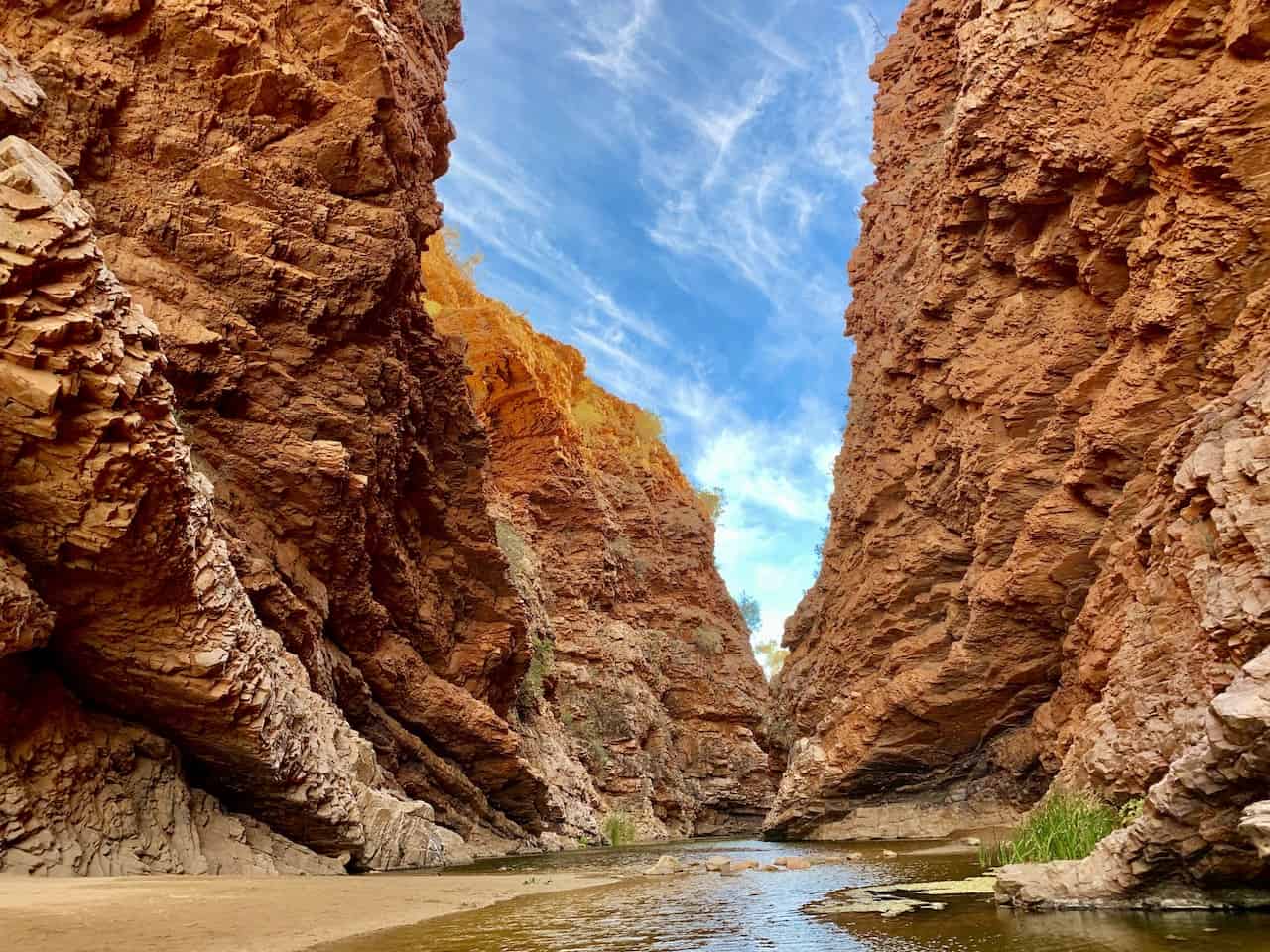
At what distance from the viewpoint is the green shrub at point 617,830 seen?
31594 millimetres

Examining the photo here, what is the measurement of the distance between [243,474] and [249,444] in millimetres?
587

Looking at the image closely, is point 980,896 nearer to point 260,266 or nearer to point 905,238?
point 260,266

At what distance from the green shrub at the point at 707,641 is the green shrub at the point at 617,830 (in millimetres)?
15693

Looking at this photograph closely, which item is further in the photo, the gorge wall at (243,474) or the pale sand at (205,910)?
the gorge wall at (243,474)

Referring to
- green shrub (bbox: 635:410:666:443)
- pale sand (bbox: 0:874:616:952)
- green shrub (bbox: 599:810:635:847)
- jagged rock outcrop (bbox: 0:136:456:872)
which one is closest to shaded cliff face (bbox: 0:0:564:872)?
jagged rock outcrop (bbox: 0:136:456:872)

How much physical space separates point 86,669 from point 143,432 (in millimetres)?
3452

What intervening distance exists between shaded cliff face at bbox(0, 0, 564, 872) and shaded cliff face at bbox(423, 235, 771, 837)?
11.1m

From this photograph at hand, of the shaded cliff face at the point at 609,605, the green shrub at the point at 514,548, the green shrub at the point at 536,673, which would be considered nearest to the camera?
the green shrub at the point at 536,673

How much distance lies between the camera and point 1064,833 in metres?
9.09

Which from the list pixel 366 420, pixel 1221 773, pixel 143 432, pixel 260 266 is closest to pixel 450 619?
pixel 366 420

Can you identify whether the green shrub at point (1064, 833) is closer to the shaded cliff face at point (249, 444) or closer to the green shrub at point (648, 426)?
the shaded cliff face at point (249, 444)

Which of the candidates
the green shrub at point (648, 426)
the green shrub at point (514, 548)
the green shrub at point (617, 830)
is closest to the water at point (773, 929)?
the green shrub at point (617, 830)

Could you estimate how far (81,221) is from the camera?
1001 centimetres

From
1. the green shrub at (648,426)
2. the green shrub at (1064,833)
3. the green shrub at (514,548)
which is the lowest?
the green shrub at (1064,833)
